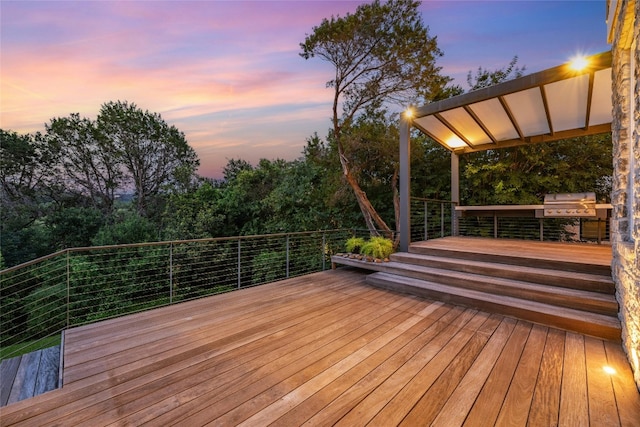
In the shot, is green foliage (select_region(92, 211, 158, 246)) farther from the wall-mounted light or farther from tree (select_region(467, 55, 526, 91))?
tree (select_region(467, 55, 526, 91))

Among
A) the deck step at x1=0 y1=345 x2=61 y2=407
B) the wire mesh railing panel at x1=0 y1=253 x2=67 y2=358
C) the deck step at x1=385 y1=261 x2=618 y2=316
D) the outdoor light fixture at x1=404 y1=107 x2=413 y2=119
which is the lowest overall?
the wire mesh railing panel at x1=0 y1=253 x2=67 y2=358

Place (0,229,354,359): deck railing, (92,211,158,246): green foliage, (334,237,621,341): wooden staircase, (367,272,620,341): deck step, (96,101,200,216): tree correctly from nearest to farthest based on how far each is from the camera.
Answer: (367,272,620,341): deck step < (334,237,621,341): wooden staircase < (0,229,354,359): deck railing < (92,211,158,246): green foliage < (96,101,200,216): tree

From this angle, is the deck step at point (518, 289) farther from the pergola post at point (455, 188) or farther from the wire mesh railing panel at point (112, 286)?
the wire mesh railing panel at point (112, 286)

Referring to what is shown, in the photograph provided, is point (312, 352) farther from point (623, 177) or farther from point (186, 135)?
point (186, 135)

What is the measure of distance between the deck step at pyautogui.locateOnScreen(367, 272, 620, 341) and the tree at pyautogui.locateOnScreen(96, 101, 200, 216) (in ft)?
39.3

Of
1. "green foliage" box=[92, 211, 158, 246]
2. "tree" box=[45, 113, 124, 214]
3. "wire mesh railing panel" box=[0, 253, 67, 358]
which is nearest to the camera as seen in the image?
"wire mesh railing panel" box=[0, 253, 67, 358]

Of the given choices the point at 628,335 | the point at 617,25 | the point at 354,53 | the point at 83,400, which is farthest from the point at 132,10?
the point at 628,335

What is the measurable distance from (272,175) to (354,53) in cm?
638

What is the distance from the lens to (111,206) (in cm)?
1398

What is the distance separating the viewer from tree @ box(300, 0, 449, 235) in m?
6.49

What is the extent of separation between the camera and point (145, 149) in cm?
1443

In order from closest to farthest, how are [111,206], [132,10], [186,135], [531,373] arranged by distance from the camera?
[531,373], [132,10], [111,206], [186,135]

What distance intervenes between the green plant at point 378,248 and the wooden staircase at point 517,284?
0.23 m

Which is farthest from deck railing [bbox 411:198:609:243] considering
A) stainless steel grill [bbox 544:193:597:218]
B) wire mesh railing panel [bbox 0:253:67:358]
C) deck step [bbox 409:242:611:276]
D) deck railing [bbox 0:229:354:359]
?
wire mesh railing panel [bbox 0:253:67:358]
